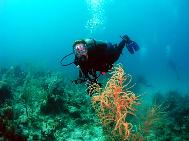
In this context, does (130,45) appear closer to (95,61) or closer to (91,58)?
(95,61)

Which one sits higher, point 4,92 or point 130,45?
point 4,92

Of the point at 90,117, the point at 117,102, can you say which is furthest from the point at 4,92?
the point at 117,102

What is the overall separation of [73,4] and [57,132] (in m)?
167

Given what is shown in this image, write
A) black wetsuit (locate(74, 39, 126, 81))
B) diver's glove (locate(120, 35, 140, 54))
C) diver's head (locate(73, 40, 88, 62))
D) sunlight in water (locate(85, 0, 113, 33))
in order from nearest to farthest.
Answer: diver's head (locate(73, 40, 88, 62)) → black wetsuit (locate(74, 39, 126, 81)) → diver's glove (locate(120, 35, 140, 54)) → sunlight in water (locate(85, 0, 113, 33))

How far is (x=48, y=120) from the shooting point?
32.4 ft

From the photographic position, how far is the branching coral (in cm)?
652

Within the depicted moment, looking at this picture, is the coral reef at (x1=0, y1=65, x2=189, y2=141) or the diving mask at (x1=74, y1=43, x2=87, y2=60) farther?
the coral reef at (x1=0, y1=65, x2=189, y2=141)

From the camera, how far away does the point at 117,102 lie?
658cm

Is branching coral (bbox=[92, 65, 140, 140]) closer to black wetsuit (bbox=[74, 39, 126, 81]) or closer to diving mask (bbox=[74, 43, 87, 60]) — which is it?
black wetsuit (bbox=[74, 39, 126, 81])

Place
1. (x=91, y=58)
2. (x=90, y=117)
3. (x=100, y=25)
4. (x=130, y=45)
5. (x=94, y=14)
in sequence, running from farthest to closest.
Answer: (x=100, y=25) → (x=94, y=14) → (x=90, y=117) → (x=130, y=45) → (x=91, y=58)

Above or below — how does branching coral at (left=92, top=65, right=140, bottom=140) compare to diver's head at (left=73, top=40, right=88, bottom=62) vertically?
below

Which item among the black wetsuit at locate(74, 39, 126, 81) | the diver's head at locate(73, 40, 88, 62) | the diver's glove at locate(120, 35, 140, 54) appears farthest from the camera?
the diver's glove at locate(120, 35, 140, 54)

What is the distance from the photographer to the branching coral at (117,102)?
652 cm

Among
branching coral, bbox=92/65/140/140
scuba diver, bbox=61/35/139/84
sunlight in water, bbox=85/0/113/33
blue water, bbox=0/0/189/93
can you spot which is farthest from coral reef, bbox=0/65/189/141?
blue water, bbox=0/0/189/93
